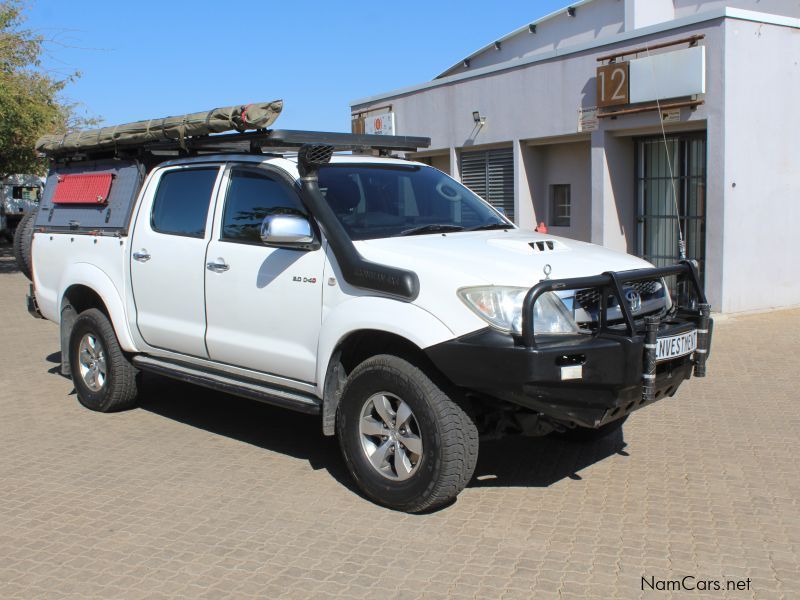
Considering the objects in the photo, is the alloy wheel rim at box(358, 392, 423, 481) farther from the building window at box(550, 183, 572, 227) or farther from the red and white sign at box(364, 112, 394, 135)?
the red and white sign at box(364, 112, 394, 135)

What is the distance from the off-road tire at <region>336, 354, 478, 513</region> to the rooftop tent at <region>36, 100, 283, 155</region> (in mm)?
1907

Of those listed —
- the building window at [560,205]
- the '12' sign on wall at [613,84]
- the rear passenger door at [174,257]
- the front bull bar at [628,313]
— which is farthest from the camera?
the building window at [560,205]

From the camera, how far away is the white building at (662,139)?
1147cm

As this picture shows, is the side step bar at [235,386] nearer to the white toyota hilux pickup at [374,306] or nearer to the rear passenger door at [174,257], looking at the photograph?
the white toyota hilux pickup at [374,306]

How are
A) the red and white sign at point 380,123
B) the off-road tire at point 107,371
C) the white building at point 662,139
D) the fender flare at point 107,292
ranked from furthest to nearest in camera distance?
1. the red and white sign at point 380,123
2. the white building at point 662,139
3. the off-road tire at point 107,371
4. the fender flare at point 107,292

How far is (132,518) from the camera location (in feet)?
15.8

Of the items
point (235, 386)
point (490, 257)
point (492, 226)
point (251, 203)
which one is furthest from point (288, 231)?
point (492, 226)

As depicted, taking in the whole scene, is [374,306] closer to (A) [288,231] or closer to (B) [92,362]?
(A) [288,231]

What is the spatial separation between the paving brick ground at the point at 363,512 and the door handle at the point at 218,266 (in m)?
1.30

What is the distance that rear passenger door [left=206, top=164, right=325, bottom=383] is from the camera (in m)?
5.24

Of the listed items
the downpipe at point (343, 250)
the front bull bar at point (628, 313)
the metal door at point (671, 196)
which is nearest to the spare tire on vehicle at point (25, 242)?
the downpipe at point (343, 250)

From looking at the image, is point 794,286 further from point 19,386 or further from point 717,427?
point 19,386

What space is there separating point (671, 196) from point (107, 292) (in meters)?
8.84

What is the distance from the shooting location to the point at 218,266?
228 inches
